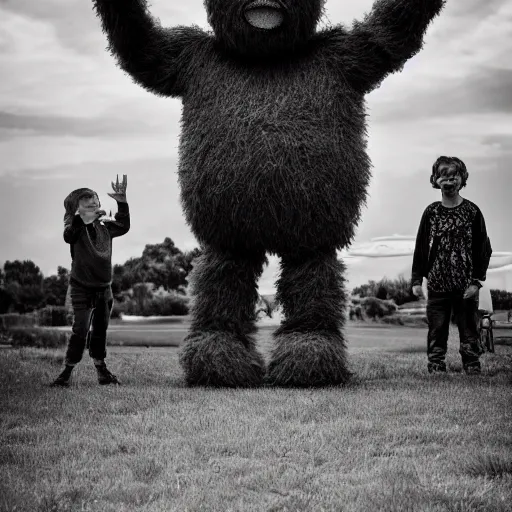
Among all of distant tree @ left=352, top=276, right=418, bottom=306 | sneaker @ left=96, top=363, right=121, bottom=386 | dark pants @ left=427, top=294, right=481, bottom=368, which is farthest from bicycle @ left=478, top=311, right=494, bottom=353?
sneaker @ left=96, top=363, right=121, bottom=386

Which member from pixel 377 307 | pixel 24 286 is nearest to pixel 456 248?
pixel 377 307

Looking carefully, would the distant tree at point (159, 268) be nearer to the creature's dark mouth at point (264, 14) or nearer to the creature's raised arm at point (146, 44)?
the creature's raised arm at point (146, 44)

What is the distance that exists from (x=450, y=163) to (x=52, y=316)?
4.00 meters

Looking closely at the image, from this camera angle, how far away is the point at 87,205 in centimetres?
358

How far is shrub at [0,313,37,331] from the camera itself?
6059mm

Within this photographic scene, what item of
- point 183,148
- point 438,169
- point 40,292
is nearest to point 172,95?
point 183,148

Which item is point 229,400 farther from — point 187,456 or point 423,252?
point 423,252

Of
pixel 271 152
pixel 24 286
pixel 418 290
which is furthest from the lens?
pixel 24 286

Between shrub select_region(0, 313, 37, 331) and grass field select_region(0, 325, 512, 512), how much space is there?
102 inches

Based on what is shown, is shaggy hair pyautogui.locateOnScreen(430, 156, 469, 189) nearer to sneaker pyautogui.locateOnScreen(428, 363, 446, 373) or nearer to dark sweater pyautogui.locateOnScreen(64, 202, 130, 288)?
sneaker pyautogui.locateOnScreen(428, 363, 446, 373)

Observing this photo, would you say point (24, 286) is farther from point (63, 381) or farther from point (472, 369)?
point (472, 369)

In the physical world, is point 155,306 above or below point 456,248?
below

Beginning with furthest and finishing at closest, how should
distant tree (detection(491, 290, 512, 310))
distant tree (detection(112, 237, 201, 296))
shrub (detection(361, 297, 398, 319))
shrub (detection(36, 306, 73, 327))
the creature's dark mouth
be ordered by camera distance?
shrub (detection(361, 297, 398, 319)), distant tree (detection(112, 237, 201, 296)), shrub (detection(36, 306, 73, 327)), distant tree (detection(491, 290, 512, 310)), the creature's dark mouth

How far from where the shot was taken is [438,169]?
392 centimetres
